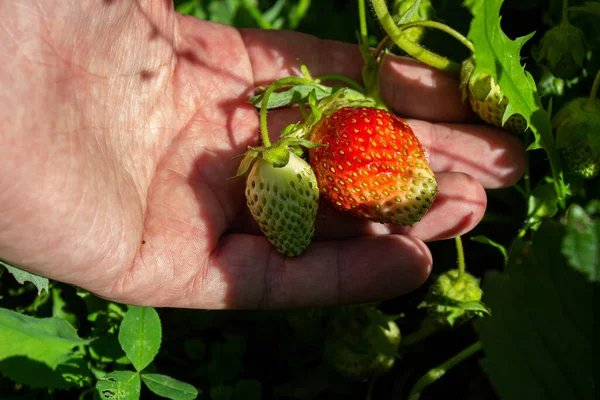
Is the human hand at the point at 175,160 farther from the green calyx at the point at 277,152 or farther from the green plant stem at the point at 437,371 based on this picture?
the green plant stem at the point at 437,371

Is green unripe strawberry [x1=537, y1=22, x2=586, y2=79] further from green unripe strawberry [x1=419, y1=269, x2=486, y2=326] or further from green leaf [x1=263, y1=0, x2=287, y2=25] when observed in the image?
green leaf [x1=263, y1=0, x2=287, y2=25]

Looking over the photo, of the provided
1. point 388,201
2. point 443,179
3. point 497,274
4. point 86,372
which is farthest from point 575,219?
point 86,372

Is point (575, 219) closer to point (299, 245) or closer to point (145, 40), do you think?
point (299, 245)

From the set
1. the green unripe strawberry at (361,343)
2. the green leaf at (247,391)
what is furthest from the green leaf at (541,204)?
the green leaf at (247,391)

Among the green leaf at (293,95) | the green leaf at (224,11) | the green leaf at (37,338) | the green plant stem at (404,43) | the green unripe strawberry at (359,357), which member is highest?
the green plant stem at (404,43)

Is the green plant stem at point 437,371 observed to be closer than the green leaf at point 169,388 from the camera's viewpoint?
No

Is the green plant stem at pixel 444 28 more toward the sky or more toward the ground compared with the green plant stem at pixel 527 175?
more toward the sky

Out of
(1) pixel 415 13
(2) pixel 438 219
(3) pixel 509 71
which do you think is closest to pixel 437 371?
(2) pixel 438 219

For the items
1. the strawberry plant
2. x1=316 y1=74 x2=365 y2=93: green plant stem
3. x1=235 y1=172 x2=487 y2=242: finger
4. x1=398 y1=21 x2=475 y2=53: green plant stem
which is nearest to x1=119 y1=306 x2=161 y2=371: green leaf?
the strawberry plant
